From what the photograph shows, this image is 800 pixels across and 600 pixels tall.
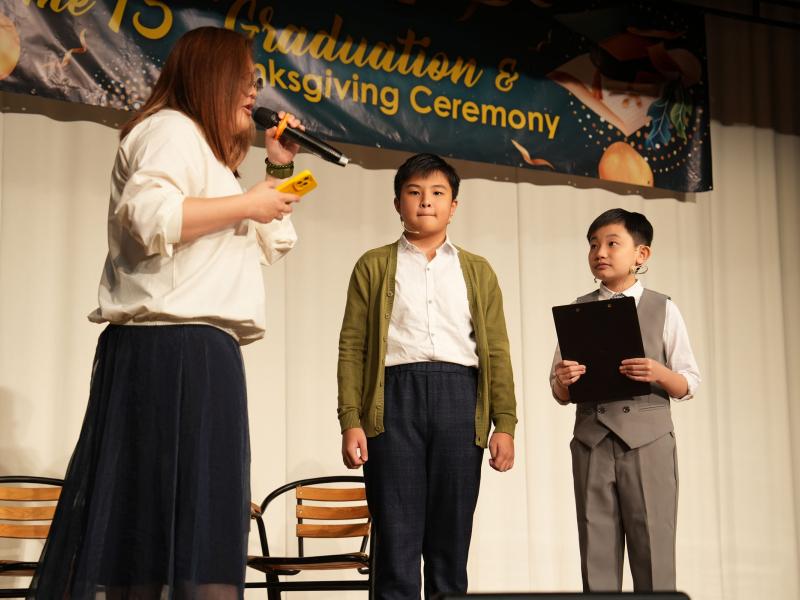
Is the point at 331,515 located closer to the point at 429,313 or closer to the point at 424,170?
the point at 429,313

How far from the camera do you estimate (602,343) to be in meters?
2.74

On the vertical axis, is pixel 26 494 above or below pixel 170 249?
below

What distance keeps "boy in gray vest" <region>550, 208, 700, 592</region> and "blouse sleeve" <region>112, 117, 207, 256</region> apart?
4.45 ft

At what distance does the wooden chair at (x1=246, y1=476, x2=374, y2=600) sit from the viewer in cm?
312

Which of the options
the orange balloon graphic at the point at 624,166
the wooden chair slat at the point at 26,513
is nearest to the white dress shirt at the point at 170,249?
the wooden chair slat at the point at 26,513

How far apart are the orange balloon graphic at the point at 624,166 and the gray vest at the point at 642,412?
2.05m

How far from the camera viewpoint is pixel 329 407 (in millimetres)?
4289

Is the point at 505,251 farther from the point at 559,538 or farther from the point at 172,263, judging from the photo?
the point at 172,263

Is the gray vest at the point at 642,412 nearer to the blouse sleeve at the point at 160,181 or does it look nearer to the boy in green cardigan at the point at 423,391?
the boy in green cardigan at the point at 423,391

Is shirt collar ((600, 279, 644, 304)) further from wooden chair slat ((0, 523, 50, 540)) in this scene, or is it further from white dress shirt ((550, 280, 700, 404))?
wooden chair slat ((0, 523, 50, 540))

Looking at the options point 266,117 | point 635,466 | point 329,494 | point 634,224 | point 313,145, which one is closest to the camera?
point 313,145

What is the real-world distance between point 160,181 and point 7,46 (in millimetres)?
2166

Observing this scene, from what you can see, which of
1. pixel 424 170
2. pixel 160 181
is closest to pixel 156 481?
pixel 160 181

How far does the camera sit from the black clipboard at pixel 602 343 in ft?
8.82
